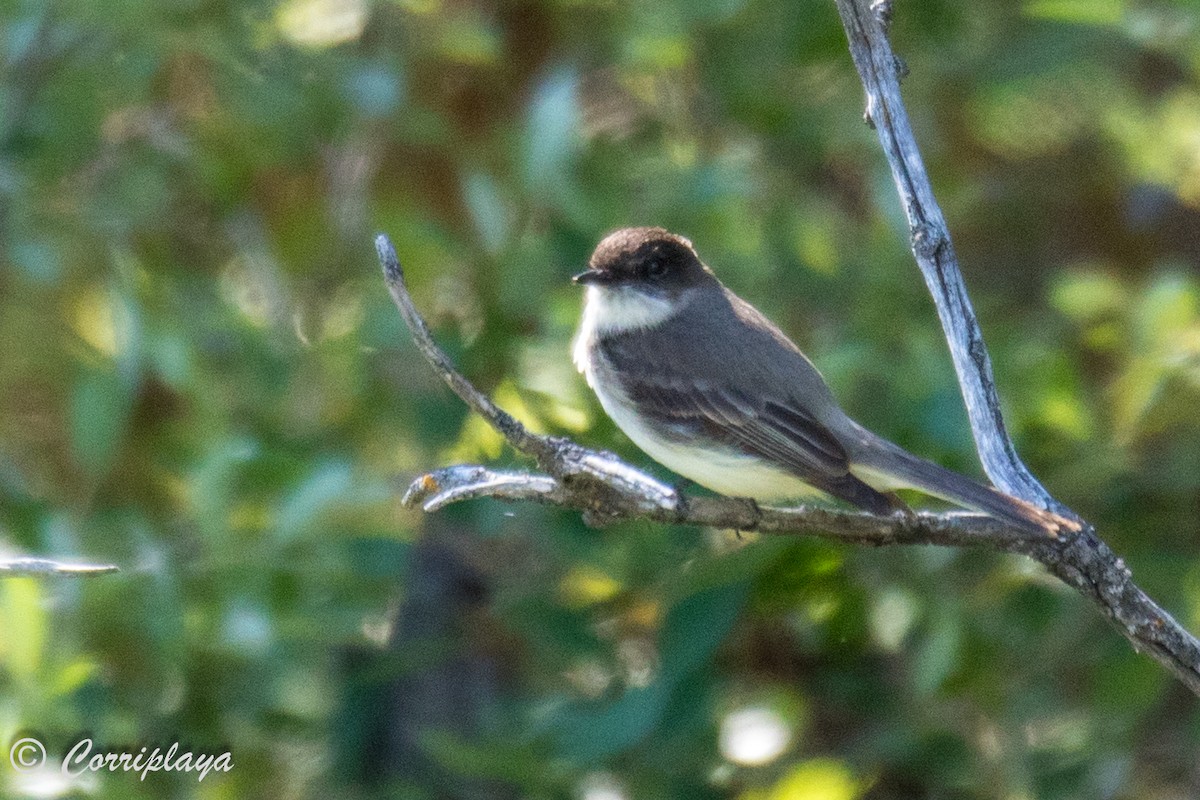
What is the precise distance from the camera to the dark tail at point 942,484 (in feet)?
7.72

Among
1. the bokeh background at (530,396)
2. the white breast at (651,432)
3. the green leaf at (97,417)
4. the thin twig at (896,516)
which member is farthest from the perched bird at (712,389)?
the green leaf at (97,417)

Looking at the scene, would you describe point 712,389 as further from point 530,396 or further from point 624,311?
point 530,396

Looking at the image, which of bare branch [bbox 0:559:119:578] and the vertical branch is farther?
the vertical branch

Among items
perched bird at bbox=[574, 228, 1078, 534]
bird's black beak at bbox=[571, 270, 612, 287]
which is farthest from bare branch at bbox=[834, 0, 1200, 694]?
bird's black beak at bbox=[571, 270, 612, 287]

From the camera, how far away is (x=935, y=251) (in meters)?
2.56

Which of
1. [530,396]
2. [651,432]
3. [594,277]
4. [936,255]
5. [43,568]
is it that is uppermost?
[936,255]

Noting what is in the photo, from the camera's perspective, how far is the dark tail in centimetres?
235

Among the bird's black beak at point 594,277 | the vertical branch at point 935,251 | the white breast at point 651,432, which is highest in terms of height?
the vertical branch at point 935,251

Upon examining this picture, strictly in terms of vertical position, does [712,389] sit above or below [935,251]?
below

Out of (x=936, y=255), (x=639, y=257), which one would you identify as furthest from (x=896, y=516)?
(x=639, y=257)

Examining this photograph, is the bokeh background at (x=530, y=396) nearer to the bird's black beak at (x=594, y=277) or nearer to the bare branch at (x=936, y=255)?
the bird's black beak at (x=594, y=277)

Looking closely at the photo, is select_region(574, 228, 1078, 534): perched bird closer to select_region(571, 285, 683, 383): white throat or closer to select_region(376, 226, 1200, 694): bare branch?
select_region(571, 285, 683, 383): white throat

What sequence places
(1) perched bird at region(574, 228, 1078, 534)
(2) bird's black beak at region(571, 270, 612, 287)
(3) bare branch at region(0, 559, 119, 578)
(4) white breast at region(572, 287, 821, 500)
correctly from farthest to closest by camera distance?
(2) bird's black beak at region(571, 270, 612, 287) < (4) white breast at region(572, 287, 821, 500) < (1) perched bird at region(574, 228, 1078, 534) < (3) bare branch at region(0, 559, 119, 578)

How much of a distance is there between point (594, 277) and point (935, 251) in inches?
58.0
